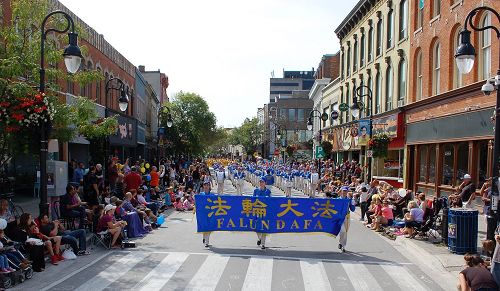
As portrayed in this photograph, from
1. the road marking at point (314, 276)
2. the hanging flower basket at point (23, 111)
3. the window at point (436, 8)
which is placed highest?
the window at point (436, 8)

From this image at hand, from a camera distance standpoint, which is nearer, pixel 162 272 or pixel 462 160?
pixel 162 272

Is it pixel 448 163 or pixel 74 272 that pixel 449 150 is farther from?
pixel 74 272

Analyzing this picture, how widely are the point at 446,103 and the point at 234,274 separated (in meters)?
17.7

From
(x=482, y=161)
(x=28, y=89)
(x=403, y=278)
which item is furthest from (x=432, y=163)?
(x=28, y=89)

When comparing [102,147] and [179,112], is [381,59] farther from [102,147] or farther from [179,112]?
[179,112]

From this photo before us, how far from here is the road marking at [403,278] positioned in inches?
382

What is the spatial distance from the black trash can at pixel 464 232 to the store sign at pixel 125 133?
22.6 meters

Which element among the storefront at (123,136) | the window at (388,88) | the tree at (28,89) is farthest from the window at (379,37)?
the tree at (28,89)

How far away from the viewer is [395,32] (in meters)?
33.1

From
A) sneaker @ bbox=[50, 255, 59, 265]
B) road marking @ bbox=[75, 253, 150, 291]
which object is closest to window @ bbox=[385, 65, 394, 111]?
road marking @ bbox=[75, 253, 150, 291]

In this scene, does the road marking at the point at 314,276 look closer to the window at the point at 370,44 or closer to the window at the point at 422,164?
the window at the point at 422,164

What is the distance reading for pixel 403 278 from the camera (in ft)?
33.9

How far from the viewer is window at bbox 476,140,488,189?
67.8 feet

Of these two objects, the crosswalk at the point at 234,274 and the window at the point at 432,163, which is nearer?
the crosswalk at the point at 234,274
